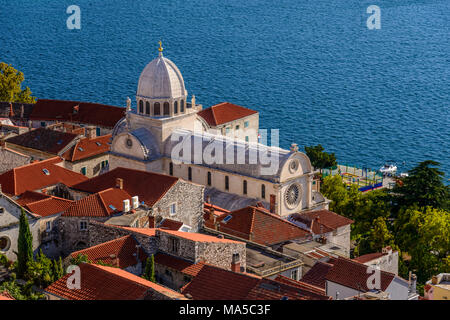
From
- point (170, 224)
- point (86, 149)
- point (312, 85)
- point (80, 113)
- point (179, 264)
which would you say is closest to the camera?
point (179, 264)

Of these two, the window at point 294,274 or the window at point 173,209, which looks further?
the window at point 173,209

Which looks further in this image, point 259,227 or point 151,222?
point 259,227

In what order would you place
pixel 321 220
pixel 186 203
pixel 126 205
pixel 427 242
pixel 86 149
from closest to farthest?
pixel 126 205 < pixel 186 203 < pixel 427 242 < pixel 321 220 < pixel 86 149

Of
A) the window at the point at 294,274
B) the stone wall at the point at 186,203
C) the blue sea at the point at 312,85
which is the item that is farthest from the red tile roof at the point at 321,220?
the blue sea at the point at 312,85

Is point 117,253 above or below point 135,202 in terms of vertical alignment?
below

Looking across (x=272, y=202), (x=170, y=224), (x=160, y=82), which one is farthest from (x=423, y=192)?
(x=170, y=224)

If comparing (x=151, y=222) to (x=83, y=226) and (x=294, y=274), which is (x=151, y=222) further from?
(x=294, y=274)

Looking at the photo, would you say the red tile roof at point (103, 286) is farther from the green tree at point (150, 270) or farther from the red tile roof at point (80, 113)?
the red tile roof at point (80, 113)
